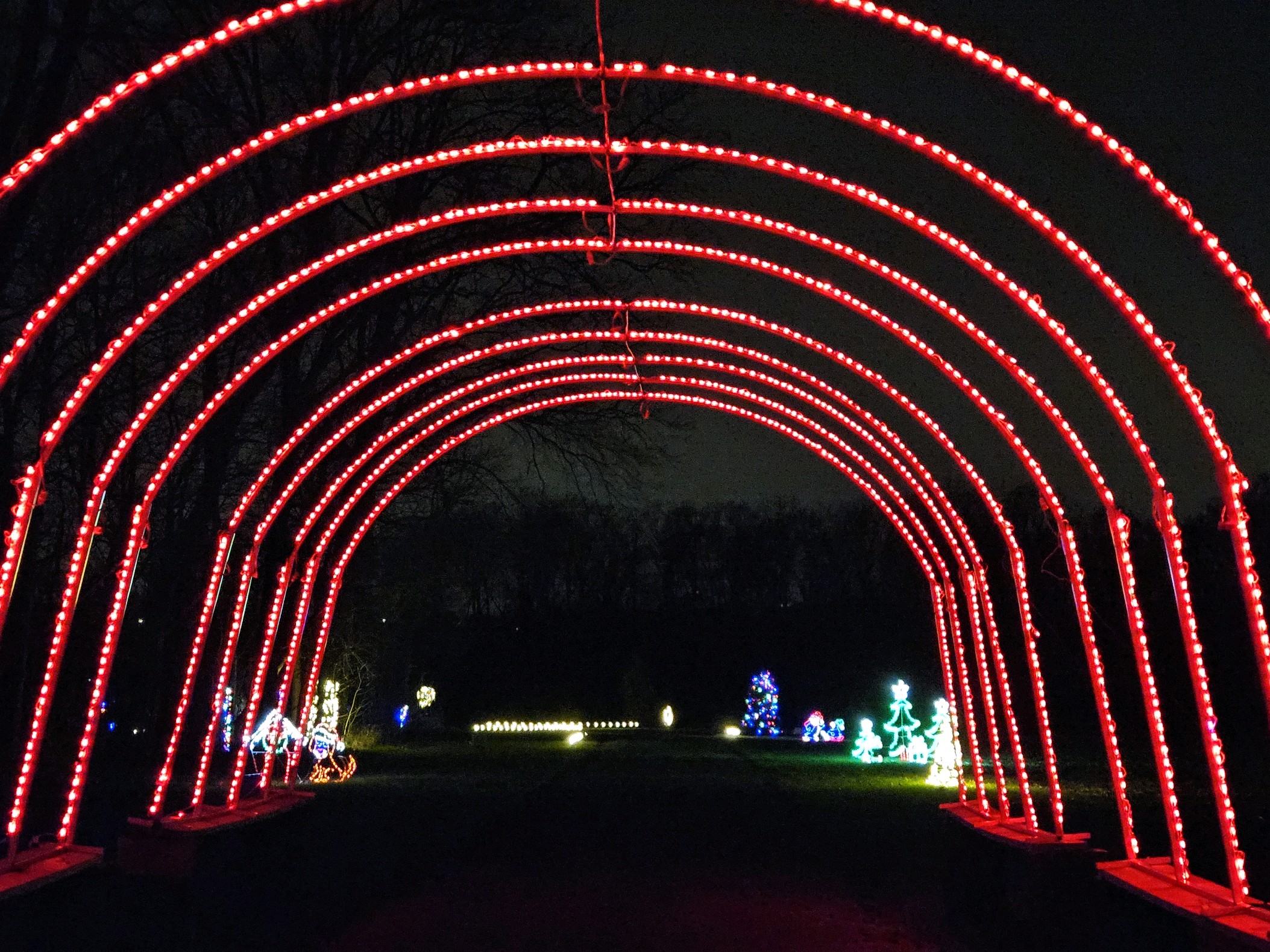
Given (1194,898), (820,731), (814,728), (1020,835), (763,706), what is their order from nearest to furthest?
(1194,898), (1020,835), (814,728), (820,731), (763,706)

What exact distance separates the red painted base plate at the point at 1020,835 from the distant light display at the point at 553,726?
1946 inches

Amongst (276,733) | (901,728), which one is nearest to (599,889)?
(276,733)

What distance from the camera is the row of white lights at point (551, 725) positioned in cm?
6369

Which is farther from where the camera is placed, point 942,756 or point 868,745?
point 868,745

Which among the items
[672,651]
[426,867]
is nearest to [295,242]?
[426,867]

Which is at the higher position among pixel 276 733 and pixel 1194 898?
pixel 276 733

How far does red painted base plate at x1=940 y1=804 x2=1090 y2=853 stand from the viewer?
1143 cm

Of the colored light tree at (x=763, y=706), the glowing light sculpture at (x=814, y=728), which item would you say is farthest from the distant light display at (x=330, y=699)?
the colored light tree at (x=763, y=706)

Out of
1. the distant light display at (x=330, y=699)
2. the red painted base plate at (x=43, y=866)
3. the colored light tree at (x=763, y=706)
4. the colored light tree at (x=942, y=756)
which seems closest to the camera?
the red painted base plate at (x=43, y=866)

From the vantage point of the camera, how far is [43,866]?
31.9 feet

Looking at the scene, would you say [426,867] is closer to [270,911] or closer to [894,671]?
[270,911]

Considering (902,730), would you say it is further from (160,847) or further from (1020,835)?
(160,847)

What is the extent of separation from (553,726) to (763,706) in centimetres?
1271

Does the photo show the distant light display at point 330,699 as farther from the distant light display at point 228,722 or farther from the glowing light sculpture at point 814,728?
the glowing light sculpture at point 814,728
